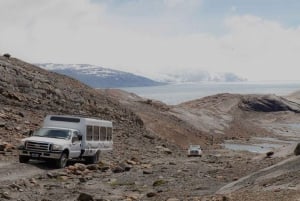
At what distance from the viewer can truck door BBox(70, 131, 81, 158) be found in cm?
3403

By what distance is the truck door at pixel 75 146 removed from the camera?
112 ft

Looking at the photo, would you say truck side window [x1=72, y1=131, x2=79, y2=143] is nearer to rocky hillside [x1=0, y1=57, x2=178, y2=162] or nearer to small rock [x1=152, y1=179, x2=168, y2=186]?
rocky hillside [x1=0, y1=57, x2=178, y2=162]

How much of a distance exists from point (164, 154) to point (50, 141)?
2416 centimetres

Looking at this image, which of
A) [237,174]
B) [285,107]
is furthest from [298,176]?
[285,107]

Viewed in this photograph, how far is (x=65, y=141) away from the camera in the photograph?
109 feet

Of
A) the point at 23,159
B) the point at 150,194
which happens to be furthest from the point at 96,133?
the point at 150,194

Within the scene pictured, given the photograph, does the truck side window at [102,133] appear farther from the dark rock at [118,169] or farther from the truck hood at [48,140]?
the truck hood at [48,140]

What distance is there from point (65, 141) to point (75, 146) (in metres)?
1.42

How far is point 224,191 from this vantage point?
21953 mm

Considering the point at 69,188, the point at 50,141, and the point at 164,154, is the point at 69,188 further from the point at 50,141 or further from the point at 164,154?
the point at 164,154

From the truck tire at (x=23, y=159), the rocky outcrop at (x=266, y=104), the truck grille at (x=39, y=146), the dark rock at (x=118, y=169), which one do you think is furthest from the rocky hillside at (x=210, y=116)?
the truck grille at (x=39, y=146)

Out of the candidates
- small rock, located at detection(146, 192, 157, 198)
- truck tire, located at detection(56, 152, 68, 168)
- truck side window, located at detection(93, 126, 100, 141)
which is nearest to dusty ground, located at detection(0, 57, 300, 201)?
small rock, located at detection(146, 192, 157, 198)

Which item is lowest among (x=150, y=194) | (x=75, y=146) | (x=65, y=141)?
(x=150, y=194)

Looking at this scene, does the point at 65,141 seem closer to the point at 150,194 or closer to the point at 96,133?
the point at 96,133
